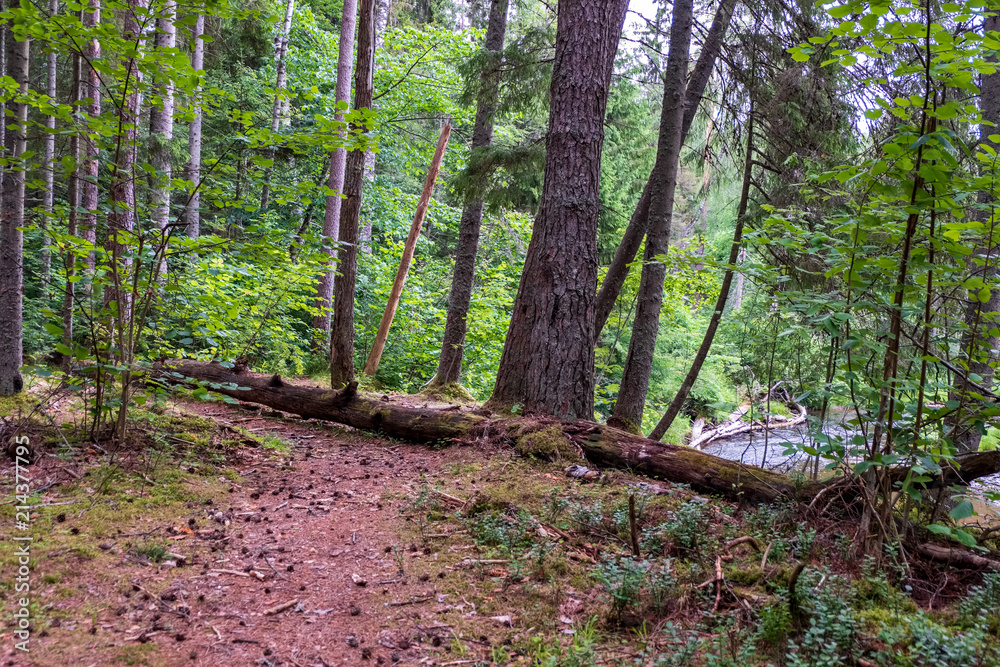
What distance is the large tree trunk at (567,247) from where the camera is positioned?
590 centimetres

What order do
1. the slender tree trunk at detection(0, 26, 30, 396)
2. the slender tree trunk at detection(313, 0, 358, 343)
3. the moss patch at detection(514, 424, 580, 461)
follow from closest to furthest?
the moss patch at detection(514, 424, 580, 461)
the slender tree trunk at detection(0, 26, 30, 396)
the slender tree trunk at detection(313, 0, 358, 343)

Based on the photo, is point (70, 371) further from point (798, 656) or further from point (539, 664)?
point (798, 656)

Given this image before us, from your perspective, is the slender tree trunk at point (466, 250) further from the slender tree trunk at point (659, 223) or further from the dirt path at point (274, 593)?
the dirt path at point (274, 593)

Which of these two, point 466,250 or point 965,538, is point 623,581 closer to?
point 965,538

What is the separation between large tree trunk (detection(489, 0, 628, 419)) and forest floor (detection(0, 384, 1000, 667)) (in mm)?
1186

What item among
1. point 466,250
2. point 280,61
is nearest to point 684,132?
point 466,250

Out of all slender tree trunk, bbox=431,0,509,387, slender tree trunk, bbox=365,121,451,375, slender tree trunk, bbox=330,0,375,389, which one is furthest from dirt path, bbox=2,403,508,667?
slender tree trunk, bbox=365,121,451,375

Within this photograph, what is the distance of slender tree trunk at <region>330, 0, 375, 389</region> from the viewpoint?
7.86 m

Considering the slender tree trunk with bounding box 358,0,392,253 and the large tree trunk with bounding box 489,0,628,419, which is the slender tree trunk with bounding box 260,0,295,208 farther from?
the large tree trunk with bounding box 489,0,628,419

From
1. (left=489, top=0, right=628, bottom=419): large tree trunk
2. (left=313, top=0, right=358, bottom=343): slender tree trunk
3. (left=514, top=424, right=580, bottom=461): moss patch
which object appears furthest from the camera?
(left=313, top=0, right=358, bottom=343): slender tree trunk

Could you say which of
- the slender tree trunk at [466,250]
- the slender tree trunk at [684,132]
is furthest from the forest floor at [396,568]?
the slender tree trunk at [466,250]

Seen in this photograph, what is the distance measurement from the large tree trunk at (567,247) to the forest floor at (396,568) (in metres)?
1.19

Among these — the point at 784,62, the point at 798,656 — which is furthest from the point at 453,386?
the point at 798,656

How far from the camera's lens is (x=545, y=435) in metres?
5.27
